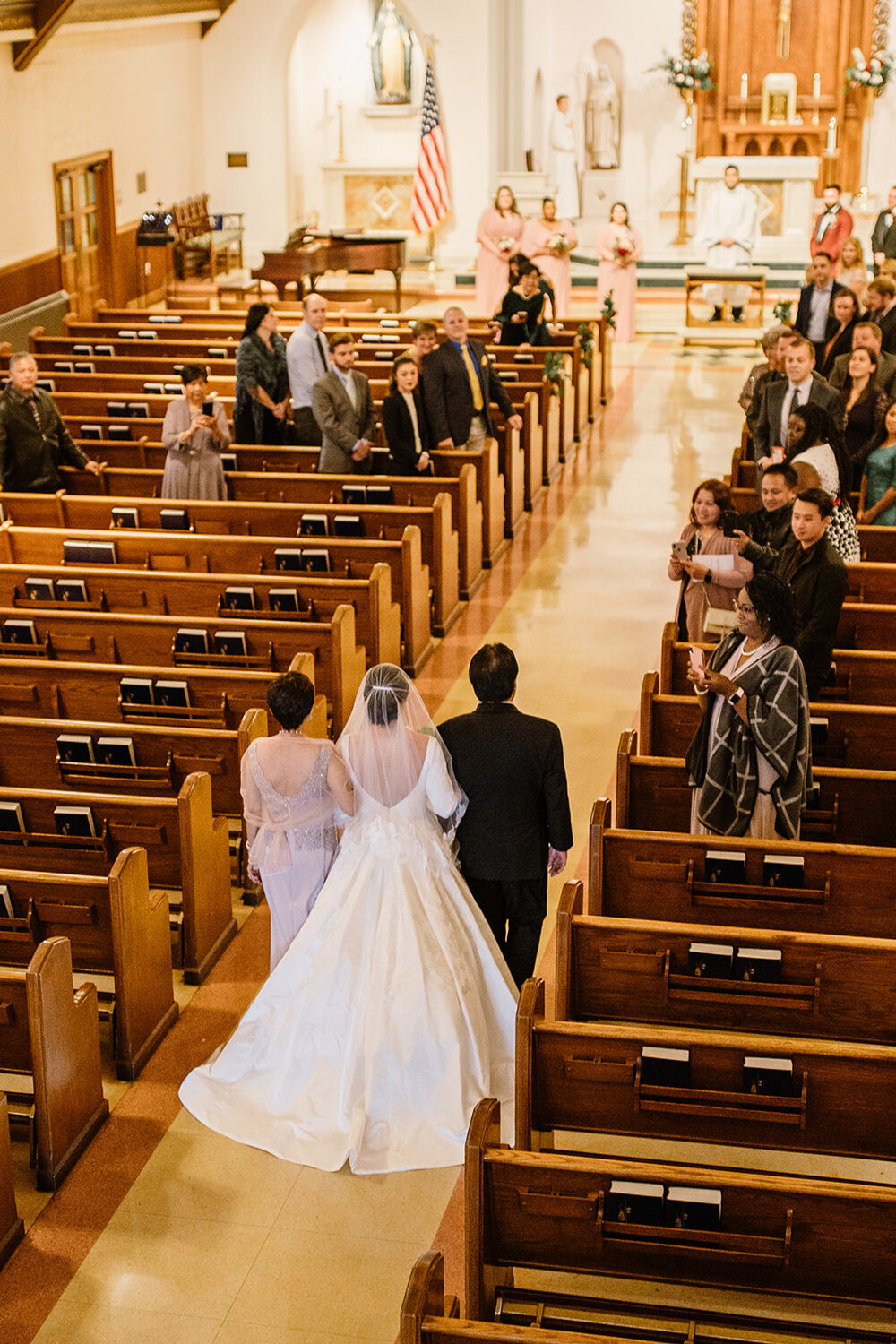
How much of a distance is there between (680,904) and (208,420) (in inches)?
183

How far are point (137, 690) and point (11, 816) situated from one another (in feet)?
3.27

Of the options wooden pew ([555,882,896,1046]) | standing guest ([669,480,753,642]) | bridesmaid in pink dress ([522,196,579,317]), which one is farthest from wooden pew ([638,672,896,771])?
bridesmaid in pink dress ([522,196,579,317])

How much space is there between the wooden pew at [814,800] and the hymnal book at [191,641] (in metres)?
2.07

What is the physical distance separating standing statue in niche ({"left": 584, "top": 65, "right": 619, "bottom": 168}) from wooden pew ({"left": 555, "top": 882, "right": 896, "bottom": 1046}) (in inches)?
712

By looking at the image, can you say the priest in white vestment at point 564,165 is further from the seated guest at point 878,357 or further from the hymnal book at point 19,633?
the hymnal book at point 19,633

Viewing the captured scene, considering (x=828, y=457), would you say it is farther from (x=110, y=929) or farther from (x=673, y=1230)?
(x=673, y=1230)

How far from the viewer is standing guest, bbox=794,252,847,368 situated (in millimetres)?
9938

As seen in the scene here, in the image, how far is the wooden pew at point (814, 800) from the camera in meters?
4.86

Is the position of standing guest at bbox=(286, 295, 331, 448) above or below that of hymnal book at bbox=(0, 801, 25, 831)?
above

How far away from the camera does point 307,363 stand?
8859 millimetres

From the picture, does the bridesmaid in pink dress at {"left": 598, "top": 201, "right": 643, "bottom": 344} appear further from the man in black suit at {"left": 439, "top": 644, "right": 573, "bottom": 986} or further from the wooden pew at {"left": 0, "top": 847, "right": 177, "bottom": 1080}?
the wooden pew at {"left": 0, "top": 847, "right": 177, "bottom": 1080}

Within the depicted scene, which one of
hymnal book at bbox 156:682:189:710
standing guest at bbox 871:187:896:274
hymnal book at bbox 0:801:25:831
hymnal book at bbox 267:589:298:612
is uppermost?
standing guest at bbox 871:187:896:274

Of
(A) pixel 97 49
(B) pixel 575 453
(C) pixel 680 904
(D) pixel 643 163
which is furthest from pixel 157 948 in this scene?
(D) pixel 643 163

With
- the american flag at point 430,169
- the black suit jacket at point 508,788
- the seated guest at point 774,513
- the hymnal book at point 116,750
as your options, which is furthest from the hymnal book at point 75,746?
the american flag at point 430,169
